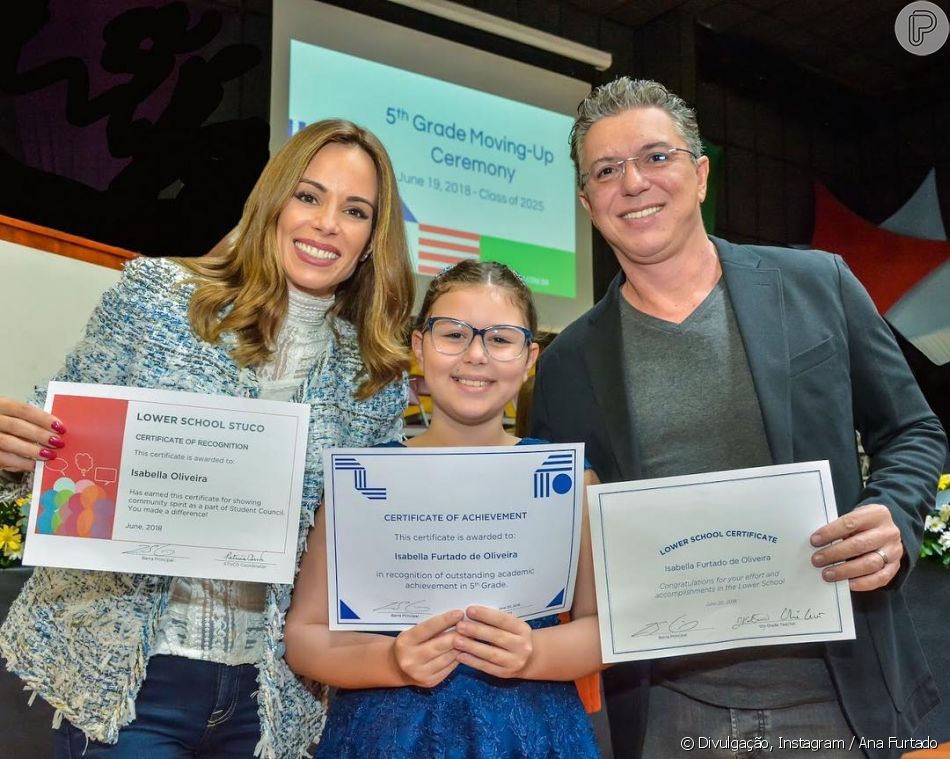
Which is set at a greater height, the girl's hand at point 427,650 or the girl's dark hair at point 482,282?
the girl's dark hair at point 482,282

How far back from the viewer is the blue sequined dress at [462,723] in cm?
137

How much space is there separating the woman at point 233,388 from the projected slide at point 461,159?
3163mm

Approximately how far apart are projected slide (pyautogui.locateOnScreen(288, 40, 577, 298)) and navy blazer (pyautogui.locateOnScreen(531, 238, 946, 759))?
336cm

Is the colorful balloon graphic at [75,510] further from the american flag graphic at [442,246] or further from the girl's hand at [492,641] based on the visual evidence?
the american flag graphic at [442,246]

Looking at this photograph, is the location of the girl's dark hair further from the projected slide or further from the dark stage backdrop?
the dark stage backdrop

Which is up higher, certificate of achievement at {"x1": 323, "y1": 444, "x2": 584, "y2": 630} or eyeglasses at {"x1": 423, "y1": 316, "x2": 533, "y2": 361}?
eyeglasses at {"x1": 423, "y1": 316, "x2": 533, "y2": 361}

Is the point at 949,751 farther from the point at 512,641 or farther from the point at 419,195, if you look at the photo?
the point at 419,195

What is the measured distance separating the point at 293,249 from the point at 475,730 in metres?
0.91

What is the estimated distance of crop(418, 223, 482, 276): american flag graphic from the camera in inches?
196

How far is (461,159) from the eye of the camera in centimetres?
521

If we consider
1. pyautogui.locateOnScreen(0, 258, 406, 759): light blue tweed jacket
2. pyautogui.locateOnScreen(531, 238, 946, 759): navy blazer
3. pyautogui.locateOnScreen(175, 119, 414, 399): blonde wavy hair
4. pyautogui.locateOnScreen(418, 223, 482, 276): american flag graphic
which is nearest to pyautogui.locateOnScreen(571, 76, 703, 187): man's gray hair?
pyautogui.locateOnScreen(531, 238, 946, 759): navy blazer

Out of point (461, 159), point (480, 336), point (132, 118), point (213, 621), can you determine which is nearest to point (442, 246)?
point (461, 159)
